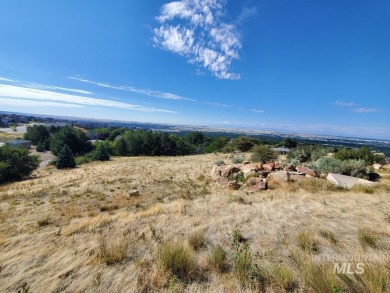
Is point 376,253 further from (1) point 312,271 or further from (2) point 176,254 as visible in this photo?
(2) point 176,254

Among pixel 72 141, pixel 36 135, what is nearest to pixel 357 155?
pixel 72 141

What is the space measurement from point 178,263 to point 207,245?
1.12 metres

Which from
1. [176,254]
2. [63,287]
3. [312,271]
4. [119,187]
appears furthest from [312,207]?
[119,187]

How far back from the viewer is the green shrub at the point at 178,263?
3475 mm

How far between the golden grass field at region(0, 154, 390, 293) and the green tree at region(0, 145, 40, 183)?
69.8ft

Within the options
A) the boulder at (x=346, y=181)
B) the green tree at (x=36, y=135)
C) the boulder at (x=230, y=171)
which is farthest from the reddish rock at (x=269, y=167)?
the green tree at (x=36, y=135)

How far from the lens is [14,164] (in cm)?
2530

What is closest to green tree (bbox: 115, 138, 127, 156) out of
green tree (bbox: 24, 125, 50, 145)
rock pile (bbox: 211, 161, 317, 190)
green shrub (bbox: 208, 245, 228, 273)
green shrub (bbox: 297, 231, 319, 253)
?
green tree (bbox: 24, 125, 50, 145)

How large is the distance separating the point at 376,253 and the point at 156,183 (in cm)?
1174

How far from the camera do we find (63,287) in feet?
10.9

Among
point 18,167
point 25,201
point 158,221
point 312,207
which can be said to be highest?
point 312,207

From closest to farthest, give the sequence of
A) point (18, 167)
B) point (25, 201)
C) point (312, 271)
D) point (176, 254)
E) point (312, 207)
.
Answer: point (312, 271), point (176, 254), point (312, 207), point (25, 201), point (18, 167)

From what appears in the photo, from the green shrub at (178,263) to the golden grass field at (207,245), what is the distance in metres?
0.02

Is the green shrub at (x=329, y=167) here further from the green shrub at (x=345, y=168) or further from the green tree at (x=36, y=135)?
the green tree at (x=36, y=135)
